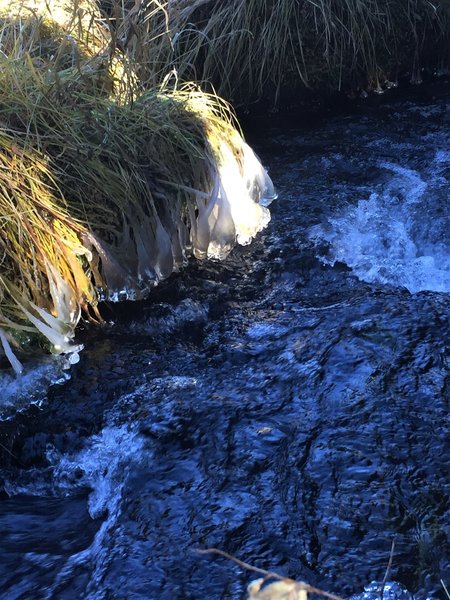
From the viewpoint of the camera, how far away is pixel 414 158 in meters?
4.56

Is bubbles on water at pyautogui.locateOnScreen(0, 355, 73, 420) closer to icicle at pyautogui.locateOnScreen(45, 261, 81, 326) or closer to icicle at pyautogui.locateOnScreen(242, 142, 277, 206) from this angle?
icicle at pyautogui.locateOnScreen(45, 261, 81, 326)

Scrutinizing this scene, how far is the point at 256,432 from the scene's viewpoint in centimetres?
256

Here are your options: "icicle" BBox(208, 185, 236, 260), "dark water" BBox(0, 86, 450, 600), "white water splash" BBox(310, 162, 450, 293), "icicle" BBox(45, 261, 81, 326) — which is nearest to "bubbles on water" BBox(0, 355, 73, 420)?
"dark water" BBox(0, 86, 450, 600)

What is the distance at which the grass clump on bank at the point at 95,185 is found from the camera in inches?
119

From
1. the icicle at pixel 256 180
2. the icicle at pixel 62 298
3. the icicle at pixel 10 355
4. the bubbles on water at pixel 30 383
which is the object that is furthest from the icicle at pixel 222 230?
the icicle at pixel 10 355

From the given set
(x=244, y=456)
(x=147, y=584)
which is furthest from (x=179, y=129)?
(x=147, y=584)

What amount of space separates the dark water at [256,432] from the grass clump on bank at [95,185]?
0.61 feet

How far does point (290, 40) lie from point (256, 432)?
3.51 meters

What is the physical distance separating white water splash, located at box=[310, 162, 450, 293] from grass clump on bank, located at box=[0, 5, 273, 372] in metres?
0.50

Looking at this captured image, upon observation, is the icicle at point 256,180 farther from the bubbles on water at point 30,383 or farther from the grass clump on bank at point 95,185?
the bubbles on water at point 30,383

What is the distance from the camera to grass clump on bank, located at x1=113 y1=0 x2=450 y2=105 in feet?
16.2

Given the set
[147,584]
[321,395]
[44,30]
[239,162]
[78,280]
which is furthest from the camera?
[44,30]

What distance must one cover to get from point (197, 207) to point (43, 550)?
1998mm

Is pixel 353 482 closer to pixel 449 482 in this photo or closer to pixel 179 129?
pixel 449 482
